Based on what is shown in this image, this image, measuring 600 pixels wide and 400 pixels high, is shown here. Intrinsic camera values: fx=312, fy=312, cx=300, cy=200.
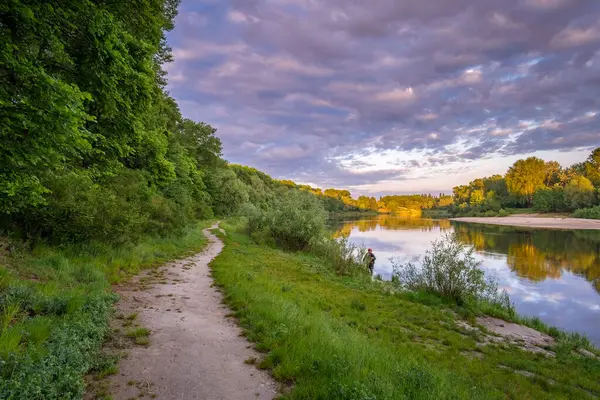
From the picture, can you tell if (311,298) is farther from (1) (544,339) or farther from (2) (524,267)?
(2) (524,267)

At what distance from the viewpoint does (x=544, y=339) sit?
34.8 feet

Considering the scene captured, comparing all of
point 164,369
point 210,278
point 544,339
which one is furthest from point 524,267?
point 164,369

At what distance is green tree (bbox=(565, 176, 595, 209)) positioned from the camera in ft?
249

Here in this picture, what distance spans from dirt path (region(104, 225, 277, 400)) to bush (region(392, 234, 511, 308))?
1020 cm

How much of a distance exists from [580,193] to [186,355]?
10062 cm

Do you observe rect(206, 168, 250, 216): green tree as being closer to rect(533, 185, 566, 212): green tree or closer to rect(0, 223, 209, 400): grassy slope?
rect(0, 223, 209, 400): grassy slope

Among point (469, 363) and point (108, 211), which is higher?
point (108, 211)

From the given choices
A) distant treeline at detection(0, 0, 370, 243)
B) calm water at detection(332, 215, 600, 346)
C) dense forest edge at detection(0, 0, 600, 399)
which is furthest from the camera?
calm water at detection(332, 215, 600, 346)

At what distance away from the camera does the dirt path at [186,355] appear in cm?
418

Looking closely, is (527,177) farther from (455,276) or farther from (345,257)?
(455,276)

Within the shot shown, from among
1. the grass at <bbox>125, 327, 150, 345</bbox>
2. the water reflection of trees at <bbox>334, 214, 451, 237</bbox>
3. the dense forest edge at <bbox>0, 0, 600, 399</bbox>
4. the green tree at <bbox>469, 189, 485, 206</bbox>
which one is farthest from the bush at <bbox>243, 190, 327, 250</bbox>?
the green tree at <bbox>469, 189, 485, 206</bbox>

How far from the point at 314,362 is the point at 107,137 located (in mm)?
10311

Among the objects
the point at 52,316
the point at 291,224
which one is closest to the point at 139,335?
the point at 52,316

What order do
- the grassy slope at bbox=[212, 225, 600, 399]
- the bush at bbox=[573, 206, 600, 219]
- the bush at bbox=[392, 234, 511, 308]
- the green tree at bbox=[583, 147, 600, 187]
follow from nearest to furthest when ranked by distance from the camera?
the grassy slope at bbox=[212, 225, 600, 399], the bush at bbox=[392, 234, 511, 308], the bush at bbox=[573, 206, 600, 219], the green tree at bbox=[583, 147, 600, 187]
